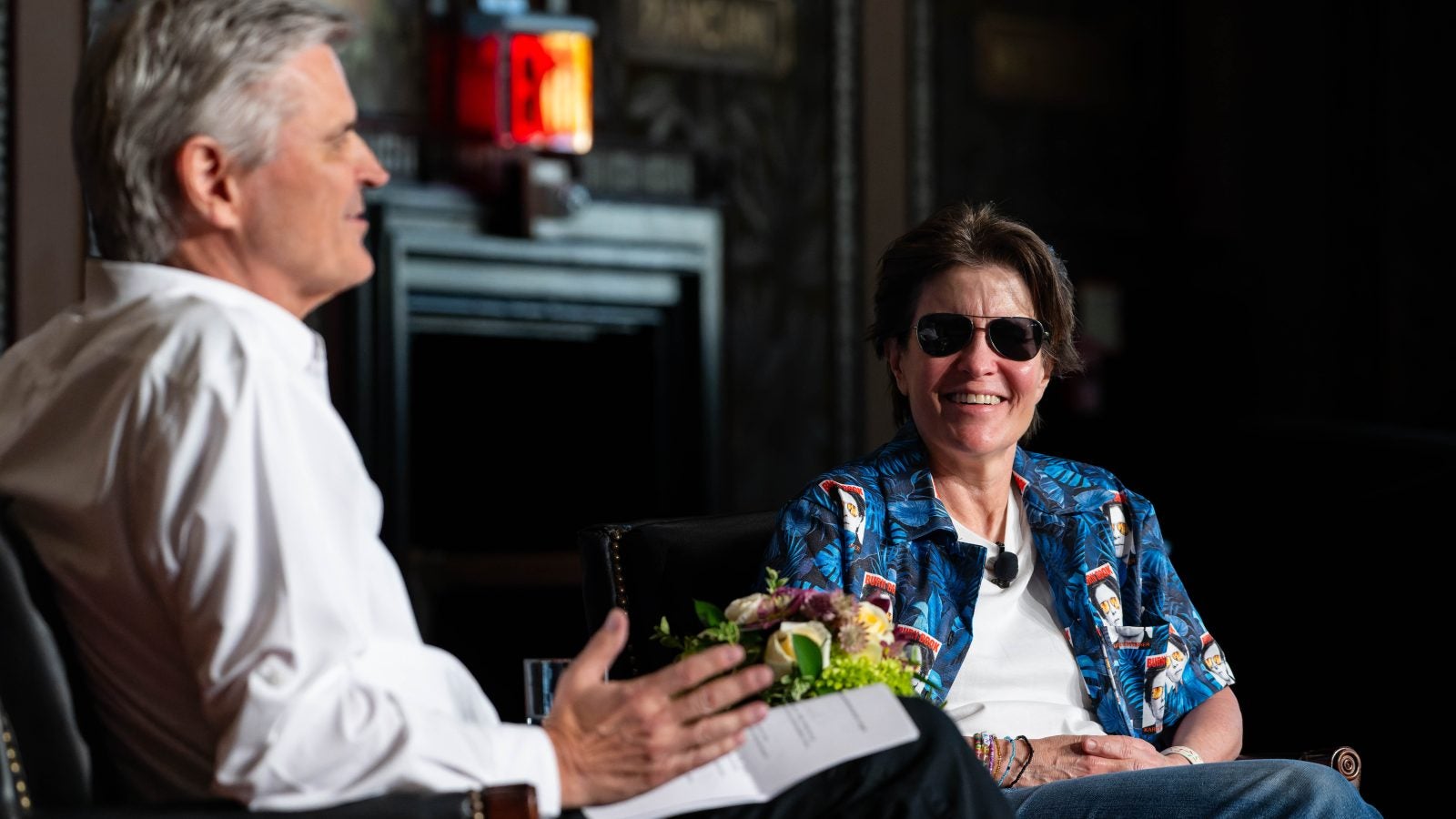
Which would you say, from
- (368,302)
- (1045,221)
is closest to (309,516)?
(368,302)

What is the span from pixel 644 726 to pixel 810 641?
11.2 inches

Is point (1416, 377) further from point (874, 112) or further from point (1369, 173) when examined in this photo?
point (874, 112)

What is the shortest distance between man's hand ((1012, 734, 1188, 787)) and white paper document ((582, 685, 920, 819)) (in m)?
0.60

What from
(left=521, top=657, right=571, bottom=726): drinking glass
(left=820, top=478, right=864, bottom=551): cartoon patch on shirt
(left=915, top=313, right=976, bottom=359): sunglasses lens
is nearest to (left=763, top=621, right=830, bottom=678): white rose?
(left=521, top=657, right=571, bottom=726): drinking glass

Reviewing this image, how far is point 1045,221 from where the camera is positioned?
580 centimetres

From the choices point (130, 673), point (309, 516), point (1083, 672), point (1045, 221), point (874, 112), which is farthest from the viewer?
point (1045, 221)

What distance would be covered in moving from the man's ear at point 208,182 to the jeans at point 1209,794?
1144mm

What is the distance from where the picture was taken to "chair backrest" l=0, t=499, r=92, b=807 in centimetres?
139

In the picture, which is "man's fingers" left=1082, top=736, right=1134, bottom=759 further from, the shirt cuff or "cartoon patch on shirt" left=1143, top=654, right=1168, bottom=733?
the shirt cuff

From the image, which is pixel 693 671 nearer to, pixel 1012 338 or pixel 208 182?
pixel 208 182

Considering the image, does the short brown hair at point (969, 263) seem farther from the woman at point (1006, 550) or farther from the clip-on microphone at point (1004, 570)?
the clip-on microphone at point (1004, 570)

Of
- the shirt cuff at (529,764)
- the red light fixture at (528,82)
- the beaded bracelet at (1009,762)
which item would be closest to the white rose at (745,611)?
the shirt cuff at (529,764)

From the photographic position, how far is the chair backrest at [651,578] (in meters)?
2.22

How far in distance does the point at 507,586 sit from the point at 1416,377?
135 inches
